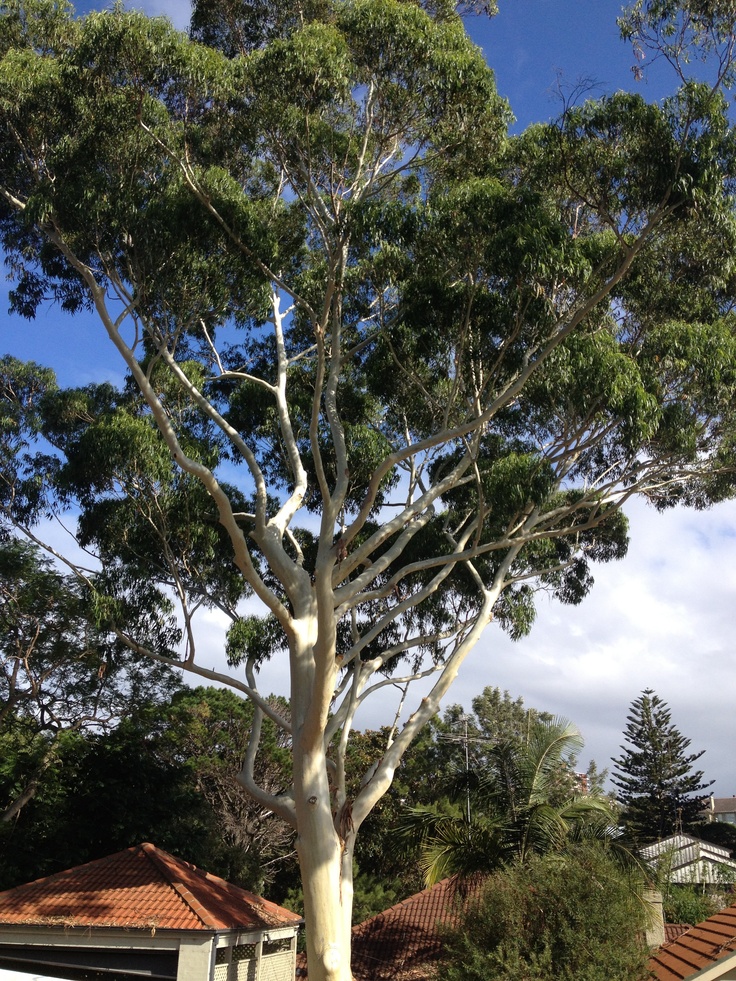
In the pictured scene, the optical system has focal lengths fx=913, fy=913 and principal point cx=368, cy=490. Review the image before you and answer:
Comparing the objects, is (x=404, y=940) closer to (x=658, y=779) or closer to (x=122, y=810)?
(x=122, y=810)

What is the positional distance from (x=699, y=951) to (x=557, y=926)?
96.8 inches

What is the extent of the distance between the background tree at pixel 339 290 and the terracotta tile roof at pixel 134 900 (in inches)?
74.6

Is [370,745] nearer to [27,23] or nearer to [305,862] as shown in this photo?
[305,862]

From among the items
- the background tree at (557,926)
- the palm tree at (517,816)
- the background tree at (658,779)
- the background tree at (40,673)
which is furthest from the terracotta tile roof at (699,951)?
the background tree at (658,779)

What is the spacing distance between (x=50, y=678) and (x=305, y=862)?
1035 cm

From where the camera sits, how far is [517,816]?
548 inches

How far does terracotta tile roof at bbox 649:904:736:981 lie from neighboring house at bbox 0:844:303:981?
18.8 ft

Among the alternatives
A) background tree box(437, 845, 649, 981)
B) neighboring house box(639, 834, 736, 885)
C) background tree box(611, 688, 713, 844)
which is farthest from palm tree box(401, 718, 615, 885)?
background tree box(611, 688, 713, 844)

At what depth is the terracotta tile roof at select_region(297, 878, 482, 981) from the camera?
16.2m

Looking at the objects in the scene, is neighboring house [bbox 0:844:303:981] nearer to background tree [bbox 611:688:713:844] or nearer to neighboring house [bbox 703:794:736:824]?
background tree [bbox 611:688:713:844]

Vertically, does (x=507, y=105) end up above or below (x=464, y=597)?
above

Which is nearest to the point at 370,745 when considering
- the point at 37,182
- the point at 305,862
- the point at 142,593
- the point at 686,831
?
the point at 142,593

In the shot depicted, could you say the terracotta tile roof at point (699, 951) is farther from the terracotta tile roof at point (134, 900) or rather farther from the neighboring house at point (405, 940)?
the terracotta tile roof at point (134, 900)

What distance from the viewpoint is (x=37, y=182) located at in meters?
13.2
